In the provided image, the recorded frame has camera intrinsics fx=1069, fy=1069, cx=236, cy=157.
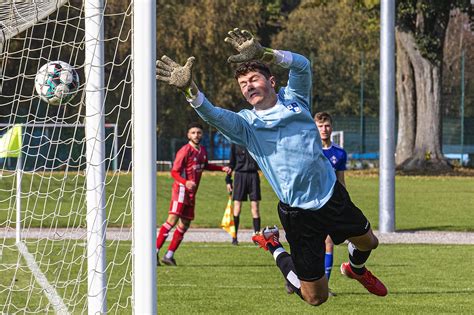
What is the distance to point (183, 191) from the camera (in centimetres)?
1311

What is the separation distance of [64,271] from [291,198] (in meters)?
5.03

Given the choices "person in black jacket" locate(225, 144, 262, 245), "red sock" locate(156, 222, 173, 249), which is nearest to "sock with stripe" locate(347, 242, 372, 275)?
"red sock" locate(156, 222, 173, 249)

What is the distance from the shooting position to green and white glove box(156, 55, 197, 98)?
19.8 feet

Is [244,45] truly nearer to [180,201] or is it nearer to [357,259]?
[357,259]

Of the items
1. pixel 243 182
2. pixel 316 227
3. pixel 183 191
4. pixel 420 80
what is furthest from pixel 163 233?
pixel 420 80

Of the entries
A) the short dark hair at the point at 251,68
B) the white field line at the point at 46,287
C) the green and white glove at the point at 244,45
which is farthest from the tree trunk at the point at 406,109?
the green and white glove at the point at 244,45

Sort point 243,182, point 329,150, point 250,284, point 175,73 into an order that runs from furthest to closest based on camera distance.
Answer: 1. point 243,182
2. point 250,284
3. point 329,150
4. point 175,73

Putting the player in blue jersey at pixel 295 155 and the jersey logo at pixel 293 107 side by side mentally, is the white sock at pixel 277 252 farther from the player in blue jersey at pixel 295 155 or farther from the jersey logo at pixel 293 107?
the jersey logo at pixel 293 107

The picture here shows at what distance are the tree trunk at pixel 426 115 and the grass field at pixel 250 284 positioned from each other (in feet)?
78.5

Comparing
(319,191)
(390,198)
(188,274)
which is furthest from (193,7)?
(319,191)

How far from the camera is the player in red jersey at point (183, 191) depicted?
1305 cm

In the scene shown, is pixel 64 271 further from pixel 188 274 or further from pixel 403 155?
pixel 403 155

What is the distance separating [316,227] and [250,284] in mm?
3877

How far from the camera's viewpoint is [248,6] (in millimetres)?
44344
